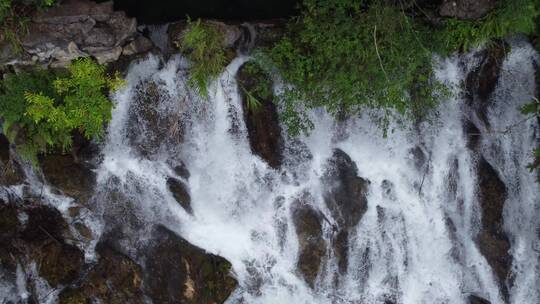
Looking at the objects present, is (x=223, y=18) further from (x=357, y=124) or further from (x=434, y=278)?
(x=434, y=278)

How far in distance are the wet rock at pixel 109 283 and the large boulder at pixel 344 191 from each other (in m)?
3.34

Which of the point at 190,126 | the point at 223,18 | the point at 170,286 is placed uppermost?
the point at 223,18

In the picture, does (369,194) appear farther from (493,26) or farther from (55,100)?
(55,100)

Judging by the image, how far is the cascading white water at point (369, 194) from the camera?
700 centimetres

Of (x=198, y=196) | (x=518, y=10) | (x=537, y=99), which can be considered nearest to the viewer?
(x=518, y=10)

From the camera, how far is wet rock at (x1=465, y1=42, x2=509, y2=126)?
679cm

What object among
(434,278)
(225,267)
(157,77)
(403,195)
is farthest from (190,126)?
(434,278)

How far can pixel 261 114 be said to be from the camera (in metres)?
6.97

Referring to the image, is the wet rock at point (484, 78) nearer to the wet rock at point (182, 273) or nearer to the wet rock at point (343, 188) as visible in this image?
the wet rock at point (343, 188)

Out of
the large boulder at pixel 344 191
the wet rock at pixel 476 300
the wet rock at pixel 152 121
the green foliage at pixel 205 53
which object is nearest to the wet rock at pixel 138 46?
the wet rock at pixel 152 121

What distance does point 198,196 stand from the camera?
724cm

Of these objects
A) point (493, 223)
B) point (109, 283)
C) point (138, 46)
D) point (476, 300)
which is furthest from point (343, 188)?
point (109, 283)

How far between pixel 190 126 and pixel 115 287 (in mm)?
2941

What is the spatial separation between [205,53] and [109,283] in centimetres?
407
